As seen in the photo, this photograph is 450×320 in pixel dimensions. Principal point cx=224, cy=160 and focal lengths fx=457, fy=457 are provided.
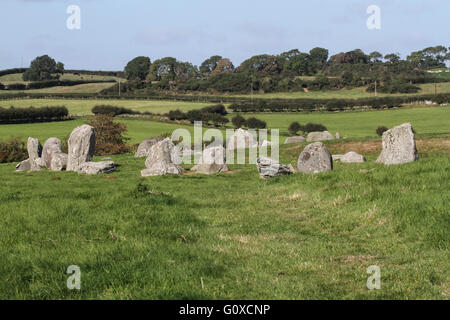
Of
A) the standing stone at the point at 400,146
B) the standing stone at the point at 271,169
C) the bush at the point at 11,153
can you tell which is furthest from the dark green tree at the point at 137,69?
the standing stone at the point at 400,146

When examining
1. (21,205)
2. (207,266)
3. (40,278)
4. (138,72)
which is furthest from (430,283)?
(138,72)

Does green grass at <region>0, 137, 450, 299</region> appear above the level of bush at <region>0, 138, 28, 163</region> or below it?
above

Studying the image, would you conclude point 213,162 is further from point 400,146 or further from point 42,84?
point 42,84

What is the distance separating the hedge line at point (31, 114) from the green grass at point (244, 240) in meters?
79.3

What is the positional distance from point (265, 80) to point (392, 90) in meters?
46.9

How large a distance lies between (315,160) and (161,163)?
8794 millimetres

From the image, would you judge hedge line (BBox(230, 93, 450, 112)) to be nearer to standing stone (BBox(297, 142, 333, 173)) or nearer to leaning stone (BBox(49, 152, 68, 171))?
leaning stone (BBox(49, 152, 68, 171))

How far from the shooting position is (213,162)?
27125 millimetres

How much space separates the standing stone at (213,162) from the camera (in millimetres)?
26938

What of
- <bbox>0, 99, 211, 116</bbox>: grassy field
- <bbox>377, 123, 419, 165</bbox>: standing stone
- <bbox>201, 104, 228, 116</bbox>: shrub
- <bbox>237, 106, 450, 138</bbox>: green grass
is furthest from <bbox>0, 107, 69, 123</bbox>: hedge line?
<bbox>377, 123, 419, 165</bbox>: standing stone

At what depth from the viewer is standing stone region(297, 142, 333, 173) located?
22.6m

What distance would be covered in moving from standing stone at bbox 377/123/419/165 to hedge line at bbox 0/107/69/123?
79942mm

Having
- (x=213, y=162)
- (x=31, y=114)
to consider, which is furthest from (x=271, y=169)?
(x=31, y=114)
